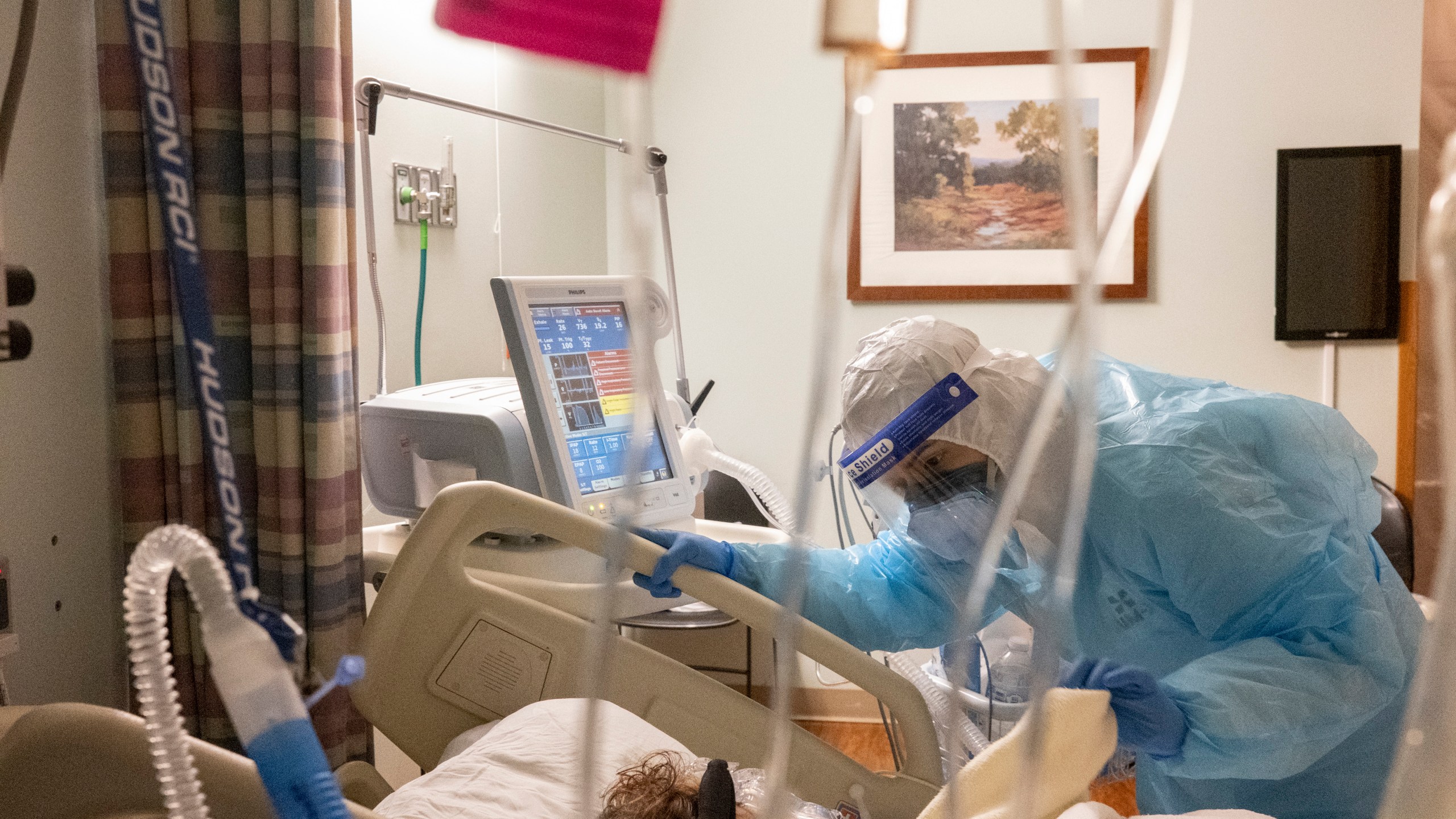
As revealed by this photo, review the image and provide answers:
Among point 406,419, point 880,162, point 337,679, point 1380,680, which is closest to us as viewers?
point 337,679

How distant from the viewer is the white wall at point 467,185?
222 centimetres

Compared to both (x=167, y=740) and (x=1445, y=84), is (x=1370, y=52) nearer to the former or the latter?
(x=1445, y=84)

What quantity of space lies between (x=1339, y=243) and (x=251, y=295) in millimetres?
2800

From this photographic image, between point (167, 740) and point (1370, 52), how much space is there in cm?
340

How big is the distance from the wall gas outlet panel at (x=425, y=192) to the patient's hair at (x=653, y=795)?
4.64ft

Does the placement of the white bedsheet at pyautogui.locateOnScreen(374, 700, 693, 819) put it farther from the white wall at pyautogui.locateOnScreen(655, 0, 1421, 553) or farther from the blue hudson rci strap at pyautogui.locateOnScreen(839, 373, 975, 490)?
the white wall at pyautogui.locateOnScreen(655, 0, 1421, 553)

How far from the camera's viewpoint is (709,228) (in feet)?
11.0

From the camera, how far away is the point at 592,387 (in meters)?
1.82

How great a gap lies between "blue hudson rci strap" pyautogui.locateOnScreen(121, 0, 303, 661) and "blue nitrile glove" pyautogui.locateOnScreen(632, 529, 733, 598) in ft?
3.18

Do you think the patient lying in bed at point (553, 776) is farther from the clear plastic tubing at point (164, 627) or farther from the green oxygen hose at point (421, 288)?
the green oxygen hose at point (421, 288)

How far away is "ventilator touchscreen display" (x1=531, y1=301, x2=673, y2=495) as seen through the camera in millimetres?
1754

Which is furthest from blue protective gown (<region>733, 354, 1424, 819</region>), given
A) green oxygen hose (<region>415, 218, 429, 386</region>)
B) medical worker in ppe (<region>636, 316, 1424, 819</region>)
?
green oxygen hose (<region>415, 218, 429, 386</region>)

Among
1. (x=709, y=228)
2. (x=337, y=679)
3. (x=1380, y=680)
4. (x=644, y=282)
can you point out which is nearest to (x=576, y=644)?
(x=1380, y=680)

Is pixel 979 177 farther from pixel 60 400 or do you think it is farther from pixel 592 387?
pixel 60 400
